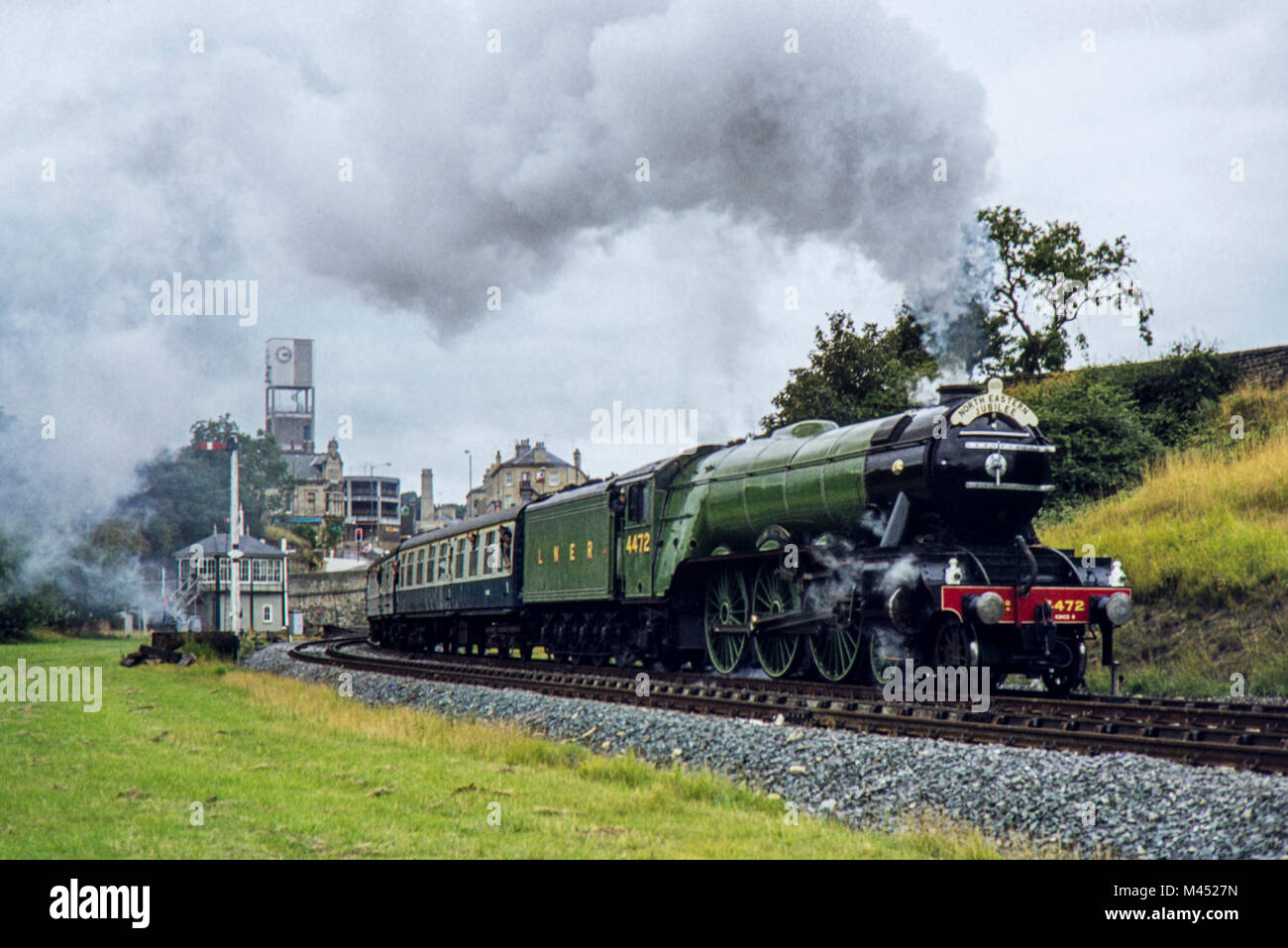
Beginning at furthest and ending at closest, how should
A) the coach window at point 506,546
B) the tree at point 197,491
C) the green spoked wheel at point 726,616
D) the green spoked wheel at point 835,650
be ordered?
1. the tree at point 197,491
2. the coach window at point 506,546
3. the green spoked wheel at point 726,616
4. the green spoked wheel at point 835,650

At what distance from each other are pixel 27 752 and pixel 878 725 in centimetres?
845

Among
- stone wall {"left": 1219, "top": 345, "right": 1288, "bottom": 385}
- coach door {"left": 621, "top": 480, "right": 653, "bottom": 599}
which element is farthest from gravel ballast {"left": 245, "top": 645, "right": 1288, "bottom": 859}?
stone wall {"left": 1219, "top": 345, "right": 1288, "bottom": 385}

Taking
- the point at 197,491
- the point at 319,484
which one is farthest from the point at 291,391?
the point at 197,491

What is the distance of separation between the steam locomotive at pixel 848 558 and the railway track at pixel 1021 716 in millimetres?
652

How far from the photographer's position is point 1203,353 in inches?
1099

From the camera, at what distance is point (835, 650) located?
50.0ft

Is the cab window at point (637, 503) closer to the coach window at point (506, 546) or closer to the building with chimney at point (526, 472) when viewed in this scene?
the coach window at point (506, 546)

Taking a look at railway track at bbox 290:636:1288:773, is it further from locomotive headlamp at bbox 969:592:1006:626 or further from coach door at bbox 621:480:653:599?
coach door at bbox 621:480:653:599

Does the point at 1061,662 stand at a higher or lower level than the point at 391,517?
lower

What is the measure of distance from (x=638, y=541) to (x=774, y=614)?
4277 millimetres

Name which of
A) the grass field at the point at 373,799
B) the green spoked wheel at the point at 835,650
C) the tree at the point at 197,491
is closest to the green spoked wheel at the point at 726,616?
the green spoked wheel at the point at 835,650

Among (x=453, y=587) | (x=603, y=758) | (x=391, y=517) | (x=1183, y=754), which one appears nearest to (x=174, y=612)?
(x=453, y=587)

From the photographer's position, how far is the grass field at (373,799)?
7504 mm
